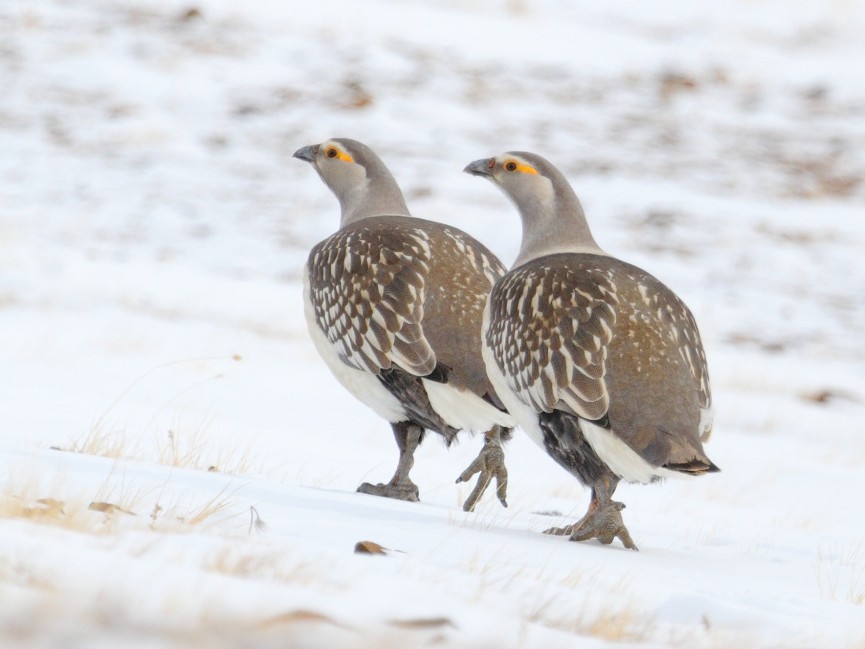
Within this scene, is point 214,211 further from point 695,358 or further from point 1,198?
point 695,358

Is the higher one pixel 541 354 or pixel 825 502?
pixel 541 354

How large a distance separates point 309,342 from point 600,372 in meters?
8.63

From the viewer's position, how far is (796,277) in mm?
18859

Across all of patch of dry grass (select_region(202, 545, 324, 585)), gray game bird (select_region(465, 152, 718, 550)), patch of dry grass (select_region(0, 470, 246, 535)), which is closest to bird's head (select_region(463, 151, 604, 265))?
gray game bird (select_region(465, 152, 718, 550))

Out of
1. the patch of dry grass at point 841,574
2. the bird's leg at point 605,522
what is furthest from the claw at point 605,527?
the patch of dry grass at point 841,574

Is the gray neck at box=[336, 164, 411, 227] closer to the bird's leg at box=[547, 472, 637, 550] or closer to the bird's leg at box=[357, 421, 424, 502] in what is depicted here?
the bird's leg at box=[357, 421, 424, 502]

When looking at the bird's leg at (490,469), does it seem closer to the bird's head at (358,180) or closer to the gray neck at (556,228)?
the gray neck at (556,228)

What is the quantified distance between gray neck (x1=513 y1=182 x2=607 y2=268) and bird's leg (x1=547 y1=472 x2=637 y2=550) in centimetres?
142

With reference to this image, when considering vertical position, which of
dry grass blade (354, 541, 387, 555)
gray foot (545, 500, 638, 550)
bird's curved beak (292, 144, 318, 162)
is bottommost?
gray foot (545, 500, 638, 550)

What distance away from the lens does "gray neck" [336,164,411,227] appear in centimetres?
786

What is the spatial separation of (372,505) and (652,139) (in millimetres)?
19334

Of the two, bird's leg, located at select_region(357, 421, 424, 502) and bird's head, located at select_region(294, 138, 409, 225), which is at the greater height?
bird's head, located at select_region(294, 138, 409, 225)

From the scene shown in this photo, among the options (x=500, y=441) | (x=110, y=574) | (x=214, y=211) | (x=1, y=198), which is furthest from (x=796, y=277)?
(x=110, y=574)

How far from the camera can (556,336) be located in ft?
18.6
